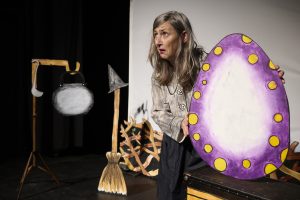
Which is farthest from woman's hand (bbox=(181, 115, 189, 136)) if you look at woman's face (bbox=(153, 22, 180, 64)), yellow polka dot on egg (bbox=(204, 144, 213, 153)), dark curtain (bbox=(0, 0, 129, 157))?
dark curtain (bbox=(0, 0, 129, 157))

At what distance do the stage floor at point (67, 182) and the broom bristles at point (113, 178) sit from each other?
0.17 feet

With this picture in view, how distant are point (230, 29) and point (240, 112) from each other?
57.1 inches

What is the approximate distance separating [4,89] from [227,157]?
11.4 feet

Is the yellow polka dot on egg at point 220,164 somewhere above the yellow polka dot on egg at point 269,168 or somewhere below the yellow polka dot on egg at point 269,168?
below

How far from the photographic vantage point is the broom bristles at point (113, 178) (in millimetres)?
3041

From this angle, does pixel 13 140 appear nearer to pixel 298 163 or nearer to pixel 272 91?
pixel 298 163

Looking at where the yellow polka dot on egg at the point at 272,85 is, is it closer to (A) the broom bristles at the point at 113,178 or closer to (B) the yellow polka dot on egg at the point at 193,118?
(B) the yellow polka dot on egg at the point at 193,118

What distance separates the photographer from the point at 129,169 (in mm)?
3758

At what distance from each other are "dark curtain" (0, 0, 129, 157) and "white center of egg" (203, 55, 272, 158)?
8.22ft

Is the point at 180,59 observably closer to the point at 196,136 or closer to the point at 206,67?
the point at 206,67

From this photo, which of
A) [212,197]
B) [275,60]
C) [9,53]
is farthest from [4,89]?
[212,197]

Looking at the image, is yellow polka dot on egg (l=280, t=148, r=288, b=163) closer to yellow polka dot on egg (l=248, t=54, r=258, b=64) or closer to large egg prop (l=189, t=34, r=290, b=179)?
large egg prop (l=189, t=34, r=290, b=179)

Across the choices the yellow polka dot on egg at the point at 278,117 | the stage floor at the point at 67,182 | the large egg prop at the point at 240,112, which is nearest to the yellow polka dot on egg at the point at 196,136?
the large egg prop at the point at 240,112

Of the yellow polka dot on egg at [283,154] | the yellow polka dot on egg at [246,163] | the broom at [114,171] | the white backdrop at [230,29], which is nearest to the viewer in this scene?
the yellow polka dot on egg at [283,154]
